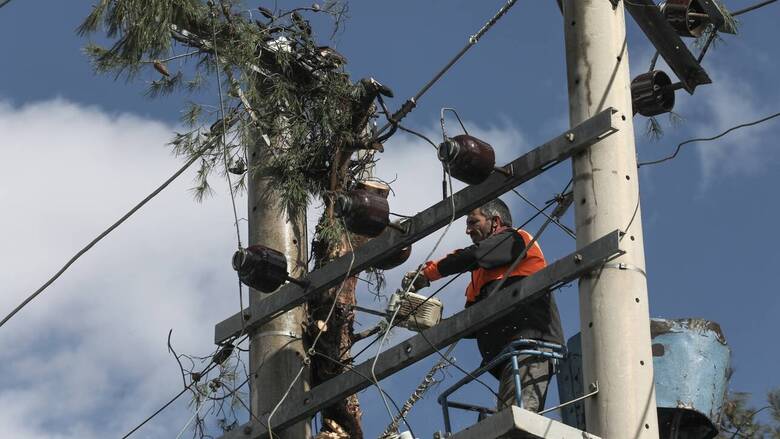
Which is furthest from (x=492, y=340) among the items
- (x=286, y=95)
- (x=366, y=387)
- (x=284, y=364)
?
(x=286, y=95)

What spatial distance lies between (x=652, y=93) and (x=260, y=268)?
241 centimetres

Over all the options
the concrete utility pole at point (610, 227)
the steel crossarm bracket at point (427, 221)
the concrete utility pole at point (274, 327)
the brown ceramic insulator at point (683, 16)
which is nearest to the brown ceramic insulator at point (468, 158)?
the steel crossarm bracket at point (427, 221)

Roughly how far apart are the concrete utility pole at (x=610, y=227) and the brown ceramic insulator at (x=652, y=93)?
15.8 inches

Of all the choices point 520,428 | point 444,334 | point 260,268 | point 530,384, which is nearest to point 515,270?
point 444,334

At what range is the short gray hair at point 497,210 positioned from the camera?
33.0 ft

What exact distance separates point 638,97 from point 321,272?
2.09 metres

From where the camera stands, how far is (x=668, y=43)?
9.24m

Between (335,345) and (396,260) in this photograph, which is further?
(335,345)

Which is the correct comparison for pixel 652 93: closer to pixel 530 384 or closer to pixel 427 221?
pixel 427 221

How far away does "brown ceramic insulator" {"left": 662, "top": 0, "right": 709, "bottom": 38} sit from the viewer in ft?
30.2

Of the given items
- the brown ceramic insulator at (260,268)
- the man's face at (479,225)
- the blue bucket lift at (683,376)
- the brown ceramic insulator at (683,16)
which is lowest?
the blue bucket lift at (683,376)

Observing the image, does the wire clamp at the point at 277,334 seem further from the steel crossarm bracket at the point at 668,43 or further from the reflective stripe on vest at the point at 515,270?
the steel crossarm bracket at the point at 668,43

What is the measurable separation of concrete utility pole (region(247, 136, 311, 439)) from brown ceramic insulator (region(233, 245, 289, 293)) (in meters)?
0.50

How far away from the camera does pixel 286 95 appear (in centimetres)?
1066
